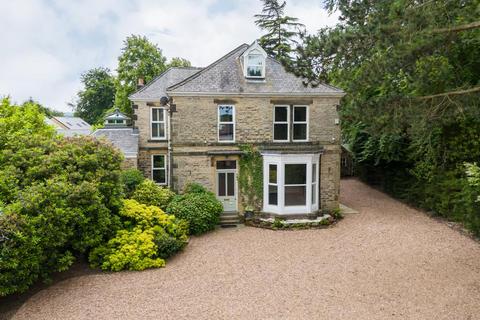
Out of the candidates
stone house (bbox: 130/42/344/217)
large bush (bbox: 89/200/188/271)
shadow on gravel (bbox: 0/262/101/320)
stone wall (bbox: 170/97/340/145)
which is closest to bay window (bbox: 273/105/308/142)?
stone house (bbox: 130/42/344/217)

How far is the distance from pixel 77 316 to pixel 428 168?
1703cm

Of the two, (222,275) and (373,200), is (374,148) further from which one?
(222,275)

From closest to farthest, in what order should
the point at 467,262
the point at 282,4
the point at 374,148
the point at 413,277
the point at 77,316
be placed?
the point at 77,316 < the point at 413,277 < the point at 467,262 < the point at 374,148 < the point at 282,4

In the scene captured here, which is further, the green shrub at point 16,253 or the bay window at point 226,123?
the bay window at point 226,123

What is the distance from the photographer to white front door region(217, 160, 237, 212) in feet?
55.2

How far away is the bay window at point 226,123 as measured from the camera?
53.8ft

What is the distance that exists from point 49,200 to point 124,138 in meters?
10.1

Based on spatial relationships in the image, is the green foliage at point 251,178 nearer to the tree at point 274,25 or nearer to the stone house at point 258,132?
Result: the stone house at point 258,132

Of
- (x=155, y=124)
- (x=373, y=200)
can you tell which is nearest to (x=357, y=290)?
(x=373, y=200)

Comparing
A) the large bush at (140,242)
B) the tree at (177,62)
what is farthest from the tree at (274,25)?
the large bush at (140,242)

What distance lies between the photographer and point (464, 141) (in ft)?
49.6

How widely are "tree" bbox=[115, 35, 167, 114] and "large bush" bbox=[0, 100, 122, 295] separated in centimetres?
2310

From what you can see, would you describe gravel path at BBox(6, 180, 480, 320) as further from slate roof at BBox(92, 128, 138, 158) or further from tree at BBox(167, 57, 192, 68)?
tree at BBox(167, 57, 192, 68)

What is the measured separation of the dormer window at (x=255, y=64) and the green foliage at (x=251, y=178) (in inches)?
145
